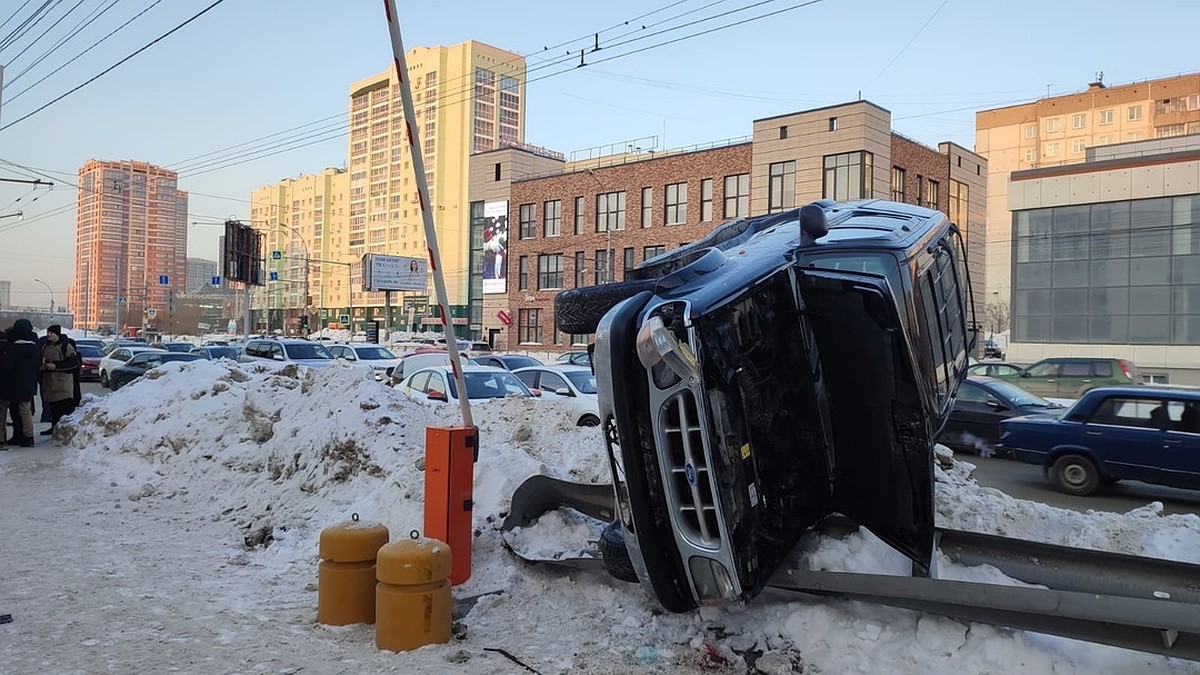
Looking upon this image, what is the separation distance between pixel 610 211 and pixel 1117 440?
46.5 m

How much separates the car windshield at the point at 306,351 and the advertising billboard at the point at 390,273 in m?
39.8

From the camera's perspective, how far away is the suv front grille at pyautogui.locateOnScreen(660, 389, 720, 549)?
162 inches

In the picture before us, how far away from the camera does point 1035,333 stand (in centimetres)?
4500

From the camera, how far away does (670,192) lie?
5338 centimetres

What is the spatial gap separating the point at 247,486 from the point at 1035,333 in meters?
45.1

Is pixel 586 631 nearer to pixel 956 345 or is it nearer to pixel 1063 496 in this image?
pixel 956 345

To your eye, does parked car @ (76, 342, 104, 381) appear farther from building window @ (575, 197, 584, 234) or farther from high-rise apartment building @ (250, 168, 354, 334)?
high-rise apartment building @ (250, 168, 354, 334)

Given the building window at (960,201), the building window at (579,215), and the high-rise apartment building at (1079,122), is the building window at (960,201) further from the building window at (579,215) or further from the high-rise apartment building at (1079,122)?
the high-rise apartment building at (1079,122)

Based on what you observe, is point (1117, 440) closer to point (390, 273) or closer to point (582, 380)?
point (582, 380)

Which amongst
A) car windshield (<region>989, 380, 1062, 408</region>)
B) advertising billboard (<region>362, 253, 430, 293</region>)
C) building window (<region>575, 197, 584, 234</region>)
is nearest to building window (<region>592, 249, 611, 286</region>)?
building window (<region>575, 197, 584, 234</region>)

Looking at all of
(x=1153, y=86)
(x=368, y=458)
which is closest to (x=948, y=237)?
(x=368, y=458)

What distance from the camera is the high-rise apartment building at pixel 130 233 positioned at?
6512 cm

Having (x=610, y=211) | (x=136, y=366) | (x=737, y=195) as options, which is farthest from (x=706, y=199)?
(x=136, y=366)

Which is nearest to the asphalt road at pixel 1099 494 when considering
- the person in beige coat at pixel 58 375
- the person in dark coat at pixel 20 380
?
the person in dark coat at pixel 20 380
